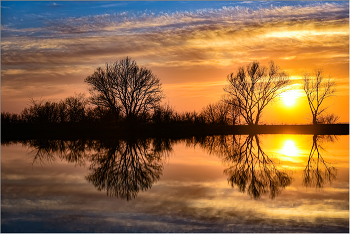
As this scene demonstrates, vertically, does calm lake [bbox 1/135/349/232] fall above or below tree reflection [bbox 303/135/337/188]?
below

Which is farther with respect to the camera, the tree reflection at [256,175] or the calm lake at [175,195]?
the tree reflection at [256,175]

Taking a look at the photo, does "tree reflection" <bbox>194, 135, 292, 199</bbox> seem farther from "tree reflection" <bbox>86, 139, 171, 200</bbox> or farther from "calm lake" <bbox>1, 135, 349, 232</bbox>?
"tree reflection" <bbox>86, 139, 171, 200</bbox>

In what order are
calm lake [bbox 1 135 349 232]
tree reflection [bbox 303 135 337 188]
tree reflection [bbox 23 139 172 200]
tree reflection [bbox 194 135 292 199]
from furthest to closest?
tree reflection [bbox 303 135 337 188] < tree reflection [bbox 23 139 172 200] < tree reflection [bbox 194 135 292 199] < calm lake [bbox 1 135 349 232]

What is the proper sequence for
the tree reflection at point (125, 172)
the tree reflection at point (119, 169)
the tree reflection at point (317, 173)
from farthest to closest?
the tree reflection at point (317, 173)
the tree reflection at point (119, 169)
the tree reflection at point (125, 172)

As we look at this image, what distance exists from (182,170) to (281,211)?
5.82m

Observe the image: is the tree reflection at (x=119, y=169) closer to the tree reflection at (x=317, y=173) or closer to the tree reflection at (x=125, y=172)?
the tree reflection at (x=125, y=172)

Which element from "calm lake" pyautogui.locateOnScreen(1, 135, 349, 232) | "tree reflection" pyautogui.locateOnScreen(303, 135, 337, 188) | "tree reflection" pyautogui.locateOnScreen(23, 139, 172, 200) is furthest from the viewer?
"tree reflection" pyautogui.locateOnScreen(303, 135, 337, 188)

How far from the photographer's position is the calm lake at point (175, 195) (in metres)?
6.73

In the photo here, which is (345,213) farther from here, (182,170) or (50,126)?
(50,126)

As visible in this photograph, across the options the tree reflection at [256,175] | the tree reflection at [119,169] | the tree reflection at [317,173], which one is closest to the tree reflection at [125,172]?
the tree reflection at [119,169]

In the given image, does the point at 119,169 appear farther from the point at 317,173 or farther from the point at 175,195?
the point at 317,173

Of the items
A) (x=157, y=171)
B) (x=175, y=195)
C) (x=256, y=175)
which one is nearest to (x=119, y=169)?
(x=157, y=171)

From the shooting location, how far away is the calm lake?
6.73m

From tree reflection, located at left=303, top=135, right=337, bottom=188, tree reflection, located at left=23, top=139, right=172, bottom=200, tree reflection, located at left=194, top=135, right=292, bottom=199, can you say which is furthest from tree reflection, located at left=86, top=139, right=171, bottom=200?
tree reflection, located at left=303, top=135, right=337, bottom=188
